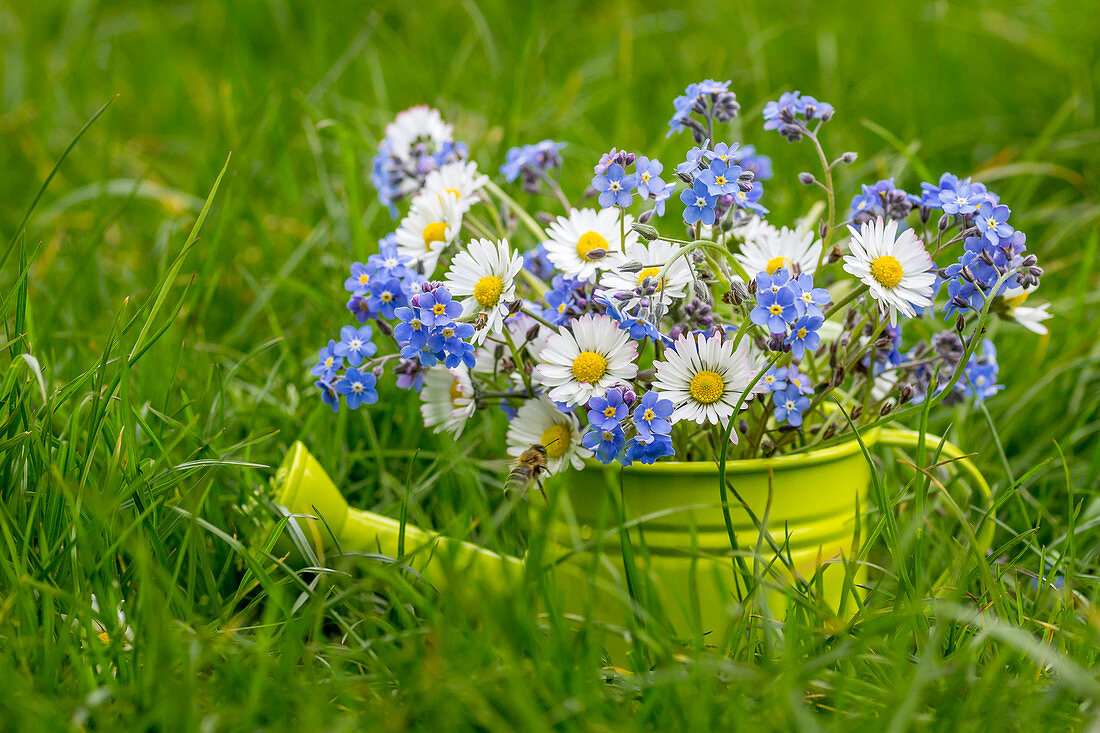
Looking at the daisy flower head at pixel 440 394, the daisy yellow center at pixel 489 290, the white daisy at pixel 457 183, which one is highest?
the white daisy at pixel 457 183

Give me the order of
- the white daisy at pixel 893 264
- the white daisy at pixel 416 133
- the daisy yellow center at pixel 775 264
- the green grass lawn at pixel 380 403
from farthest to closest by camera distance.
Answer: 1. the white daisy at pixel 416 133
2. the daisy yellow center at pixel 775 264
3. the white daisy at pixel 893 264
4. the green grass lawn at pixel 380 403

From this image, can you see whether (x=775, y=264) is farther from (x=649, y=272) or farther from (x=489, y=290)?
(x=489, y=290)

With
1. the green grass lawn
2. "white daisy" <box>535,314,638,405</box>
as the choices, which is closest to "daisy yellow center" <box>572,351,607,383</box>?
"white daisy" <box>535,314,638,405</box>

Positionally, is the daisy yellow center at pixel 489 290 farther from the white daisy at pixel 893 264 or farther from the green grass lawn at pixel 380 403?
the white daisy at pixel 893 264

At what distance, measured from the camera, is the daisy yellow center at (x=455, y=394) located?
1104 millimetres

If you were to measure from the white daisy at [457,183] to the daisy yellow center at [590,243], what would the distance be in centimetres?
15

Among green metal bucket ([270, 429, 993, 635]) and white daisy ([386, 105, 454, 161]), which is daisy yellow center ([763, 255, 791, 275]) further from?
white daisy ([386, 105, 454, 161])

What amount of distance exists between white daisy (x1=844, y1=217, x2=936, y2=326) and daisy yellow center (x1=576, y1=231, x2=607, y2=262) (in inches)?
10.5

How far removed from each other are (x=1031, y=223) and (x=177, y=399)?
187cm

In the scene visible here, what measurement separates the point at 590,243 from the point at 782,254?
234 millimetres

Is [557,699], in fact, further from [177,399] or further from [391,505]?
[177,399]

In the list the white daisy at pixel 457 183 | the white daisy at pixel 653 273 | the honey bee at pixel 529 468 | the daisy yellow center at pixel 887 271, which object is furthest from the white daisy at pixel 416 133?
the daisy yellow center at pixel 887 271

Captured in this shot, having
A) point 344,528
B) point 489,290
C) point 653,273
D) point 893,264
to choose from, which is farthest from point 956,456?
point 344,528

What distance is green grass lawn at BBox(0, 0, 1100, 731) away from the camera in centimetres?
85
